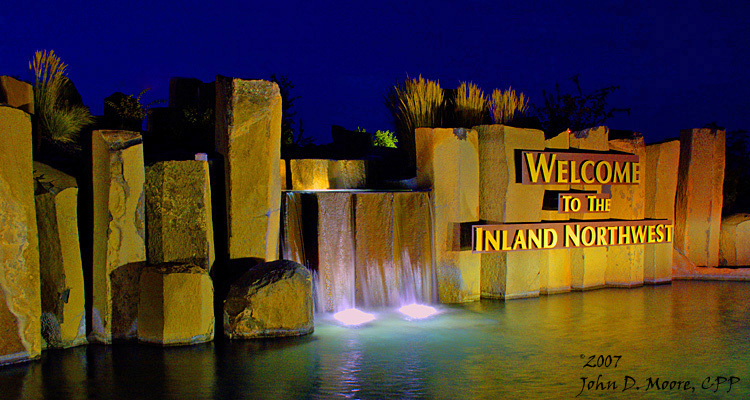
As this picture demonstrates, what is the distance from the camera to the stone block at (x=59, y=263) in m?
5.44

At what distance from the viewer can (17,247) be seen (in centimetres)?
507

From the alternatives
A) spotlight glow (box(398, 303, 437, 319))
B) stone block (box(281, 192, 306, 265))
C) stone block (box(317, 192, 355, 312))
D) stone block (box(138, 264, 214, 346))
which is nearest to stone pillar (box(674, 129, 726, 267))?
spotlight glow (box(398, 303, 437, 319))

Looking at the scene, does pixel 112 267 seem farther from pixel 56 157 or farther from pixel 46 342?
pixel 56 157

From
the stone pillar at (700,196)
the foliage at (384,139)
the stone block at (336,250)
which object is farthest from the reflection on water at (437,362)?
the foliage at (384,139)

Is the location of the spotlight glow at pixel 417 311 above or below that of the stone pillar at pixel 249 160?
below

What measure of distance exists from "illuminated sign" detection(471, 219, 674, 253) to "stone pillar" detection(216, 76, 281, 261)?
2563 millimetres

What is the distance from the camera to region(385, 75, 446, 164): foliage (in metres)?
9.38

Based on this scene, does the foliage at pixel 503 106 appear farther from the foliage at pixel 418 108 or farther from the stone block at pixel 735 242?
the stone block at pixel 735 242

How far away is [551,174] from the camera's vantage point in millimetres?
8203

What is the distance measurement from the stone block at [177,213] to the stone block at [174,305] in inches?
11.8

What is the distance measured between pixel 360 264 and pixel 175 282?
2.27 meters

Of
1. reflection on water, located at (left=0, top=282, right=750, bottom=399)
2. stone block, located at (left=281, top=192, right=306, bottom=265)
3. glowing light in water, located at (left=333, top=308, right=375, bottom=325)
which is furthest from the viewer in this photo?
stone block, located at (left=281, top=192, right=306, bottom=265)

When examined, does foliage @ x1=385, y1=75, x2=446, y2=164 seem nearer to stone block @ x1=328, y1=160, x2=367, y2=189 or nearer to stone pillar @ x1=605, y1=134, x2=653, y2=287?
stone block @ x1=328, y1=160, x2=367, y2=189

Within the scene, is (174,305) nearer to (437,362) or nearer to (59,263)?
(59,263)
